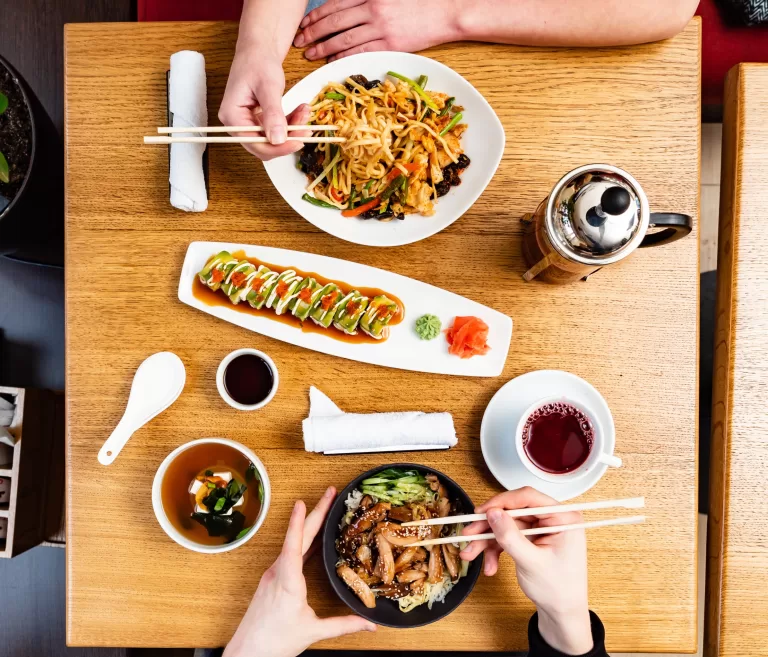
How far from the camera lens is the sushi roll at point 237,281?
6.07ft

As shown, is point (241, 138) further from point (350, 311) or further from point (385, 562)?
point (385, 562)

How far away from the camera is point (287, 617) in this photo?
5.64ft

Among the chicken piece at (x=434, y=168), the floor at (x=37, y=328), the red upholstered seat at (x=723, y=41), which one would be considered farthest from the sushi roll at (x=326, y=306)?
the red upholstered seat at (x=723, y=41)

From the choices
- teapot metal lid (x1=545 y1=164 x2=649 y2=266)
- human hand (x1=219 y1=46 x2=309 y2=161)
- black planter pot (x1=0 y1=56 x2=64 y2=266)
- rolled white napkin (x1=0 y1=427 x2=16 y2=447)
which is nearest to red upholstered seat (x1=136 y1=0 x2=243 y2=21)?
black planter pot (x1=0 y1=56 x2=64 y2=266)

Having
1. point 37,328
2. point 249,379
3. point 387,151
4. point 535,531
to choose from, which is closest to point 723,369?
point 535,531

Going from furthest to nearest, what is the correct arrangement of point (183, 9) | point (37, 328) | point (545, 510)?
point (37, 328) → point (183, 9) → point (545, 510)

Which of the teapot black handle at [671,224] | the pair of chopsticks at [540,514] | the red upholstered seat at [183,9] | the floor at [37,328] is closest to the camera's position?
the teapot black handle at [671,224]

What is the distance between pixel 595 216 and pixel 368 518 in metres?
1.08

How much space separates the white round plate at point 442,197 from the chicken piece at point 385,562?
2.97ft

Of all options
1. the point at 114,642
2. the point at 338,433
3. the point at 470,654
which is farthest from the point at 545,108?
the point at 114,642

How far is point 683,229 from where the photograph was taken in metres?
1.55

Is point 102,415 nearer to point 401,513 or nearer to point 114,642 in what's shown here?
point 114,642

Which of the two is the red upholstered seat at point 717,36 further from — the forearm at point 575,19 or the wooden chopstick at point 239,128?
the wooden chopstick at point 239,128

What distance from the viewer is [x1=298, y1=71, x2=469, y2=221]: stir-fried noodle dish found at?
179 centimetres
